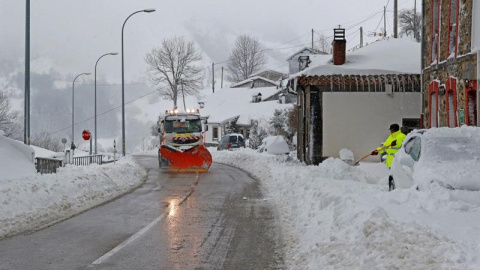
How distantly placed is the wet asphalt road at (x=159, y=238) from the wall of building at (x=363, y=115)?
10.0 metres

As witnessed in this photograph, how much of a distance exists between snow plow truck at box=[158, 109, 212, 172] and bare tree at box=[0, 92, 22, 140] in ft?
160

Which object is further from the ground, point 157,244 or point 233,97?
point 233,97

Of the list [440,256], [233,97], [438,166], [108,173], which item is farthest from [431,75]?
[233,97]

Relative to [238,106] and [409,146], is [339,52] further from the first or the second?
[238,106]

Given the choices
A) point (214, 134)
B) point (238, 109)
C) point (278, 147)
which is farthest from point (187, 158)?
point (238, 109)

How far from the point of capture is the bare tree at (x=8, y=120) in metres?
68.2

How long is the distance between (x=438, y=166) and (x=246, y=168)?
19549mm

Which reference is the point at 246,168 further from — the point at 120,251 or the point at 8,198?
the point at 120,251

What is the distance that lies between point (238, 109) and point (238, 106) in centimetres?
176

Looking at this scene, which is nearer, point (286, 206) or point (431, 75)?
point (286, 206)

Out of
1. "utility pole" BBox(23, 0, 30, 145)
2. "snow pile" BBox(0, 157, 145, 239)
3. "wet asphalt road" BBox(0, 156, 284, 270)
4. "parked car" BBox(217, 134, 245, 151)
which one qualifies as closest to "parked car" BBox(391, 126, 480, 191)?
"wet asphalt road" BBox(0, 156, 284, 270)

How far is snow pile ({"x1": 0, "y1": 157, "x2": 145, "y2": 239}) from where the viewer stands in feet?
33.5

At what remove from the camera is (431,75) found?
18625 millimetres

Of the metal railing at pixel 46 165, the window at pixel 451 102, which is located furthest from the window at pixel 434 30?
the metal railing at pixel 46 165
